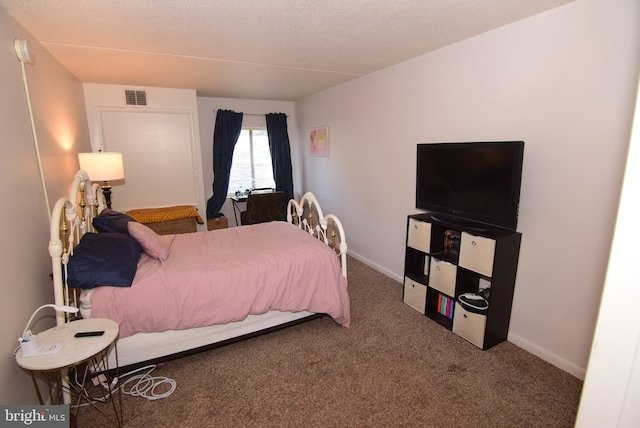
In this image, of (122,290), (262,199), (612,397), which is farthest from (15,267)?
(262,199)

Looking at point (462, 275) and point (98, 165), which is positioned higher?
point (98, 165)

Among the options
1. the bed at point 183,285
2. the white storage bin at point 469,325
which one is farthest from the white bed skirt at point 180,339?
the white storage bin at point 469,325

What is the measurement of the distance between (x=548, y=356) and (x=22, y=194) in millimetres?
3632

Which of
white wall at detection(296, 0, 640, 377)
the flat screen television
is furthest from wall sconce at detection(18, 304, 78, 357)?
white wall at detection(296, 0, 640, 377)

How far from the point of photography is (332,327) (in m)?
2.73

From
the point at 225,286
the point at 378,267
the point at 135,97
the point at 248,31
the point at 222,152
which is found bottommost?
the point at 378,267

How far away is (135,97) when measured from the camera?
4.19m

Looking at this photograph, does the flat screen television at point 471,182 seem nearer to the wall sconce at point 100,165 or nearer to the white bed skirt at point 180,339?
the white bed skirt at point 180,339

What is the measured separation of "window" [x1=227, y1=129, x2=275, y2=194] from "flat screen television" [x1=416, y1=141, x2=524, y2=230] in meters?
3.51

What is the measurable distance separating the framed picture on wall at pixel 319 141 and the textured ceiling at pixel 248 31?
1336 mm

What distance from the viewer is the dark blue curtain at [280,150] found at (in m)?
5.64

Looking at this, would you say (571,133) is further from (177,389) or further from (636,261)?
(177,389)

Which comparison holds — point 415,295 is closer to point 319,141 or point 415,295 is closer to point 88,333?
point 88,333

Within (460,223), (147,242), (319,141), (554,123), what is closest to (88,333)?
(147,242)
